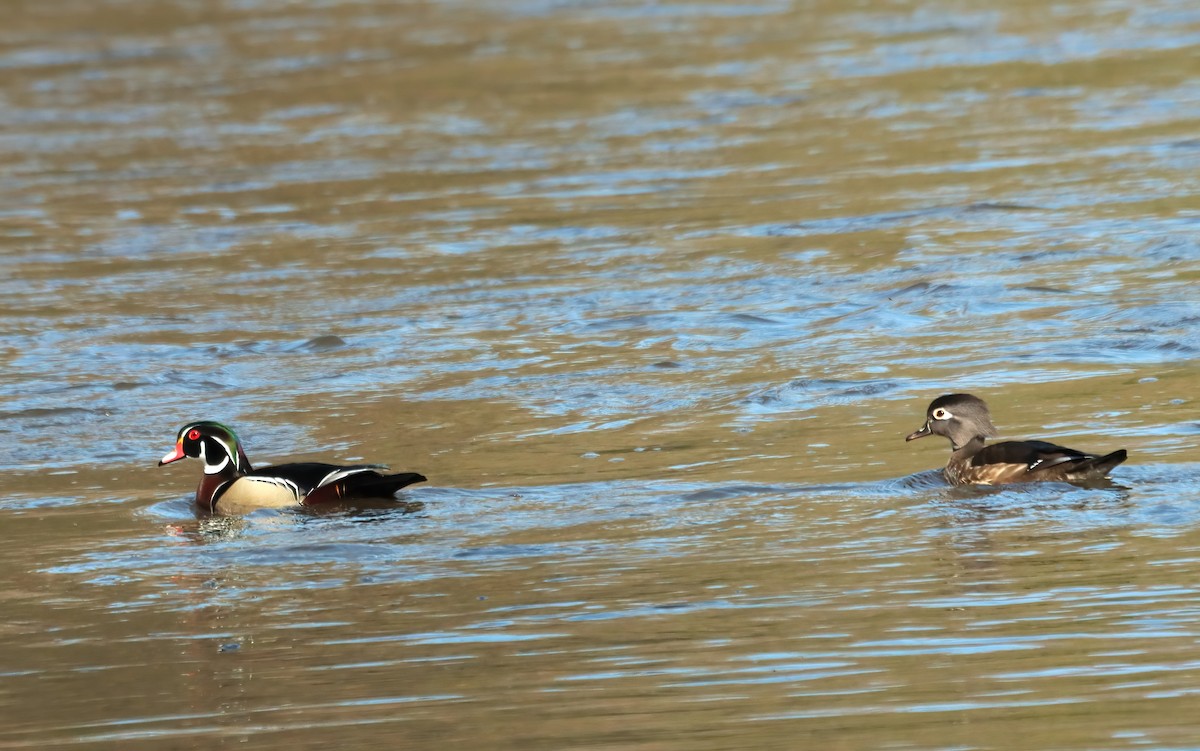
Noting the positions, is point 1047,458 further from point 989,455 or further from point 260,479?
point 260,479

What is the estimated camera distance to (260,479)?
385 inches

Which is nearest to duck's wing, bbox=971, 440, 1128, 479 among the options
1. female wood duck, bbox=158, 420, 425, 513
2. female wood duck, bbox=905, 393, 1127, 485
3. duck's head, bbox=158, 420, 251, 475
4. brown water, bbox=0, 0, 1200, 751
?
female wood duck, bbox=905, 393, 1127, 485

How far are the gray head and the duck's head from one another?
3.21 metres

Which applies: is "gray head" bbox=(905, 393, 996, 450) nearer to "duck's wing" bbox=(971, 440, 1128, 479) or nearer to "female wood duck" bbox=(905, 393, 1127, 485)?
"female wood duck" bbox=(905, 393, 1127, 485)

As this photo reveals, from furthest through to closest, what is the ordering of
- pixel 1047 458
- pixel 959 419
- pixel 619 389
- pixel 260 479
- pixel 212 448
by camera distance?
pixel 619 389 → pixel 212 448 → pixel 260 479 → pixel 959 419 → pixel 1047 458

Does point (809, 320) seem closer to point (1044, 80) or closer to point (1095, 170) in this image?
point (1095, 170)

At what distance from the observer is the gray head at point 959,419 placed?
9.50 m

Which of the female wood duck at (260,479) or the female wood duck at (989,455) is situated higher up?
the female wood duck at (260,479)

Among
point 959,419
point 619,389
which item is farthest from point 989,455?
point 619,389

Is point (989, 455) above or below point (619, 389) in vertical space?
below

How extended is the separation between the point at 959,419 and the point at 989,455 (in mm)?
369

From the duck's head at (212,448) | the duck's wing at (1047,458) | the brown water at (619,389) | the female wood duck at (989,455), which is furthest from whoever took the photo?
the duck's head at (212,448)

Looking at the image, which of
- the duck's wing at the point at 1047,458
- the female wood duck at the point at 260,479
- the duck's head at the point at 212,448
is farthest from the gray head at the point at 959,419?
the duck's head at the point at 212,448

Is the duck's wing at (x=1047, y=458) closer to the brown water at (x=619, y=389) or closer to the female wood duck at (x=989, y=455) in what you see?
the female wood duck at (x=989, y=455)
